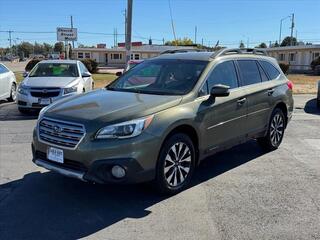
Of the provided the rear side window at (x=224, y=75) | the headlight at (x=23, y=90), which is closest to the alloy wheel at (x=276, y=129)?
the rear side window at (x=224, y=75)

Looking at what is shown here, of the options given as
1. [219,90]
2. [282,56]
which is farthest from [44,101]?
[282,56]

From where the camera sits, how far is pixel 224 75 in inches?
259

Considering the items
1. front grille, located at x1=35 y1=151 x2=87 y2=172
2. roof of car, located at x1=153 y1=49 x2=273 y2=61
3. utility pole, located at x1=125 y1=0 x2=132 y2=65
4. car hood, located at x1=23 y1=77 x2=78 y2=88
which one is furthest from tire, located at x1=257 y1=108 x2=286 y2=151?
utility pole, located at x1=125 y1=0 x2=132 y2=65

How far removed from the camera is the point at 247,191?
576 centimetres

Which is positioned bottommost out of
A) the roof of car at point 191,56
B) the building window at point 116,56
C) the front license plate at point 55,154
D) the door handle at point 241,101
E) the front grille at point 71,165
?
the building window at point 116,56

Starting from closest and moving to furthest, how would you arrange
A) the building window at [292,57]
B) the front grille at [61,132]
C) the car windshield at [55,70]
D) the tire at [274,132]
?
the front grille at [61,132]
the tire at [274,132]
the car windshield at [55,70]
the building window at [292,57]

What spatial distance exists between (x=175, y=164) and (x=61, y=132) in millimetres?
1436

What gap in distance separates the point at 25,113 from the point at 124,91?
7.07 meters

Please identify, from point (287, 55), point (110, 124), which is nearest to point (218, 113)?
→ point (110, 124)

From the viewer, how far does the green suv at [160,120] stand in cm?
491

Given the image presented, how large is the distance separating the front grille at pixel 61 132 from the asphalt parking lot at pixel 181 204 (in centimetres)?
73

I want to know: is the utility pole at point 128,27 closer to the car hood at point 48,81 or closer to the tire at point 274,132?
the car hood at point 48,81

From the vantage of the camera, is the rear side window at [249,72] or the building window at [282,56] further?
the building window at [282,56]

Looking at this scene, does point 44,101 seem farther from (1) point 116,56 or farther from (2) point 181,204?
(1) point 116,56
